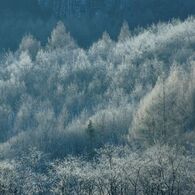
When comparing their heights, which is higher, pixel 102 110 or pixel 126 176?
pixel 102 110

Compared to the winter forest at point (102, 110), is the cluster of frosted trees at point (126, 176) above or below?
below

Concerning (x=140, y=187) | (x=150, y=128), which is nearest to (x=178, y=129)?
(x=150, y=128)

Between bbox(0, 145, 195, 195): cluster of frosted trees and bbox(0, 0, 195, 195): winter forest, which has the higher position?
bbox(0, 0, 195, 195): winter forest

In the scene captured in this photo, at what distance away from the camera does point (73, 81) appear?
160m

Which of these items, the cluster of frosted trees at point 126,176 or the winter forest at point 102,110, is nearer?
the cluster of frosted trees at point 126,176

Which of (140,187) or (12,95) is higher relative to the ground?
(12,95)

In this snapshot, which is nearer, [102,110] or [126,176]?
[126,176]

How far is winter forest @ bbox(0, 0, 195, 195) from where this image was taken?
276 ft

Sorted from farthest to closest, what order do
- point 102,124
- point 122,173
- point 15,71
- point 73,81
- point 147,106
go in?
1. point 15,71
2. point 73,81
3. point 102,124
4. point 147,106
5. point 122,173

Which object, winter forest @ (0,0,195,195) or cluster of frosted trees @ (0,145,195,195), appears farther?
winter forest @ (0,0,195,195)

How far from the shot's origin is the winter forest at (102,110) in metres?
84.0

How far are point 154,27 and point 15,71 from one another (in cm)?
3756

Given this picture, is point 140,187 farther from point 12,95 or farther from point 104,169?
point 12,95

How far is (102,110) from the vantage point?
138 metres
